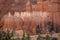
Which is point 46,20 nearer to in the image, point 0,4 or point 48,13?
point 48,13

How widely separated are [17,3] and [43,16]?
1.17 m

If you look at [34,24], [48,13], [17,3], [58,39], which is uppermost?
[17,3]

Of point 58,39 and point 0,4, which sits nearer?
point 58,39

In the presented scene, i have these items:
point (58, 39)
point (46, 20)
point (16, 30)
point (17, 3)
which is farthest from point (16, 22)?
point (58, 39)

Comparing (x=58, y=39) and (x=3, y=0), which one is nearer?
(x=58, y=39)

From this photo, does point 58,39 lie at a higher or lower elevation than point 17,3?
lower

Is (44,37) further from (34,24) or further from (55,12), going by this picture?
(55,12)

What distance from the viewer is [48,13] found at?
22.3 ft

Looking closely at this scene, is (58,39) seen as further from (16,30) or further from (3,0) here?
(3,0)

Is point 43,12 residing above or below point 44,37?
above

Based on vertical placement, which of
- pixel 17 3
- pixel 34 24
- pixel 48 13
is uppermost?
pixel 17 3

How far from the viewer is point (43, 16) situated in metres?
6.84

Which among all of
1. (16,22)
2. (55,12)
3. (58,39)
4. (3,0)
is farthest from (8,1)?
(58,39)

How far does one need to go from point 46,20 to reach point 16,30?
1.24 m
